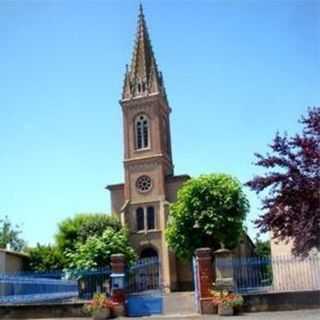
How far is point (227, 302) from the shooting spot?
17.9 metres

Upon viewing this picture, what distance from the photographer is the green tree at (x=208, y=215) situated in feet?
125

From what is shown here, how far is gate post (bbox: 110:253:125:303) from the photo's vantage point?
19.1 meters

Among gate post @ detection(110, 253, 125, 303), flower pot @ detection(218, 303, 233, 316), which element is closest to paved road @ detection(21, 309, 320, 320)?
flower pot @ detection(218, 303, 233, 316)

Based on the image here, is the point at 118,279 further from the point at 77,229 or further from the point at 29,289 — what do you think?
the point at 77,229

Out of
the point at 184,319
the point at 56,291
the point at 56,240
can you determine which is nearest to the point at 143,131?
the point at 56,240

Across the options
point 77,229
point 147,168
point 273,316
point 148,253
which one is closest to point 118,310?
point 273,316

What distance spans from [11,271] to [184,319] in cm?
2240

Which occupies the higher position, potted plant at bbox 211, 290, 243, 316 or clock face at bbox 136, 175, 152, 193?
clock face at bbox 136, 175, 152, 193

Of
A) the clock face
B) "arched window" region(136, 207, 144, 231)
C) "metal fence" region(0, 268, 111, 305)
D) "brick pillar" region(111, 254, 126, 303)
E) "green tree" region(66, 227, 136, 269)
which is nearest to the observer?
"brick pillar" region(111, 254, 126, 303)

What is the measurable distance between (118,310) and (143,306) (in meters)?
0.89

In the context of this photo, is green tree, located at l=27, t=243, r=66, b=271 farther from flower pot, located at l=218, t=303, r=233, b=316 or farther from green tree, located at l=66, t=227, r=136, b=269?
flower pot, located at l=218, t=303, r=233, b=316

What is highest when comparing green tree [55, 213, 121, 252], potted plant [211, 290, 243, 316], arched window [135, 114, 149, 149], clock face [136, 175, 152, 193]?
arched window [135, 114, 149, 149]

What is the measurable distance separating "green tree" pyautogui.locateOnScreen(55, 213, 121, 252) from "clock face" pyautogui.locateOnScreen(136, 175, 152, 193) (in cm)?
574

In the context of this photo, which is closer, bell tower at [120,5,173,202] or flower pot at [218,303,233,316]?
Answer: flower pot at [218,303,233,316]
